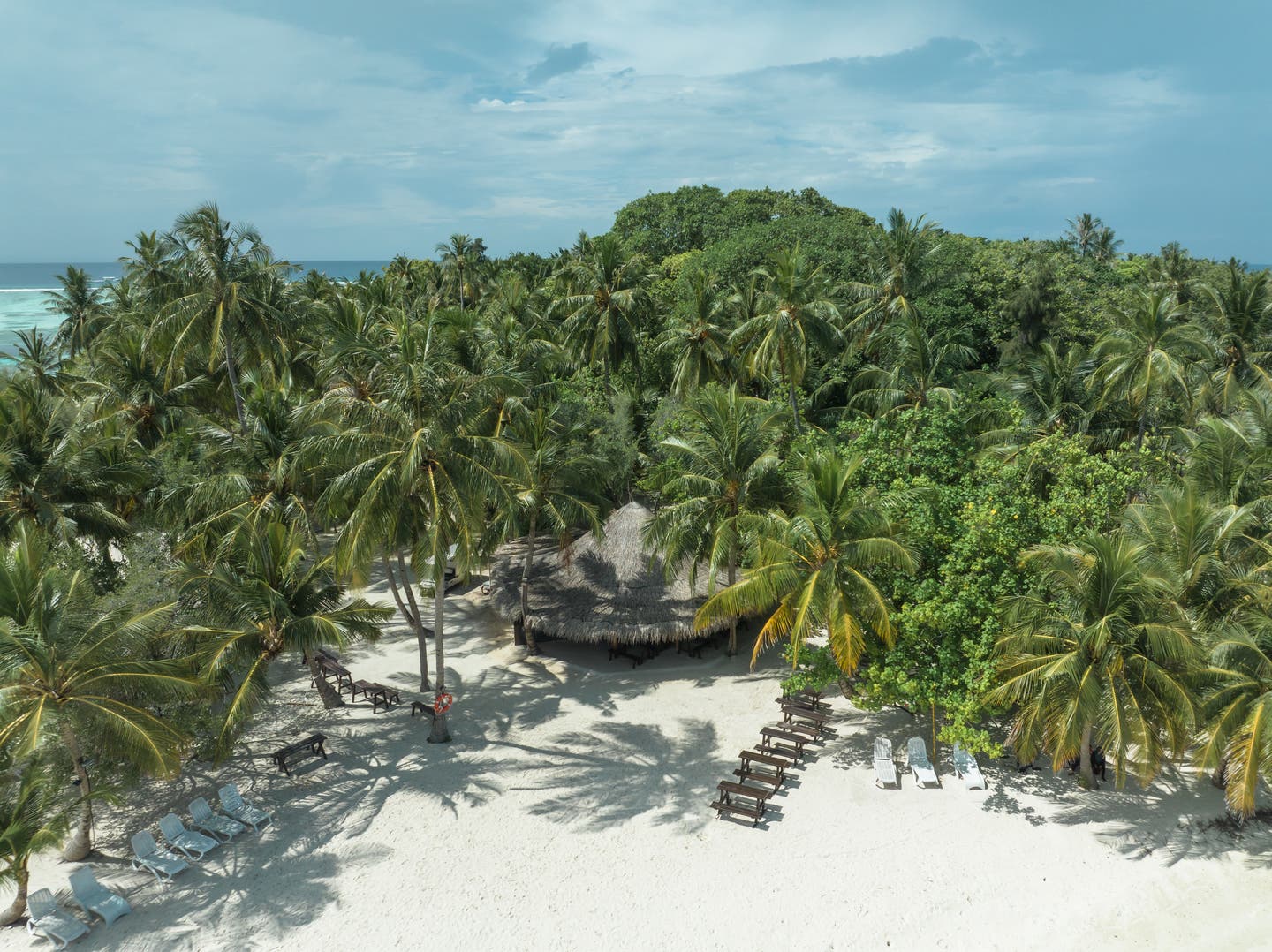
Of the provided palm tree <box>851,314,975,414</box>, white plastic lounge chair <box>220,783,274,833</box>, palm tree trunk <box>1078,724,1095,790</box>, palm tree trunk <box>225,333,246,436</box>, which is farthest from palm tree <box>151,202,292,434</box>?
palm tree trunk <box>1078,724,1095,790</box>

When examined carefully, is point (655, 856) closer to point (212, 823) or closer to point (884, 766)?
point (884, 766)

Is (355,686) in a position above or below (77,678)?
below

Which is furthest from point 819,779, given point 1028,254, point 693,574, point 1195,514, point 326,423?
point 1028,254

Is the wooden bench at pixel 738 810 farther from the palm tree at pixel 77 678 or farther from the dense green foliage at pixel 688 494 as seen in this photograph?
the palm tree at pixel 77 678

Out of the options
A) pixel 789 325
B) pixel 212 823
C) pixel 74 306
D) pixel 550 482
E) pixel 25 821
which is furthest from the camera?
pixel 74 306

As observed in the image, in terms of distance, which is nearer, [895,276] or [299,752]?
[299,752]

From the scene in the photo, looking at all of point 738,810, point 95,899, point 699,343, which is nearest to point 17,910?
point 95,899
